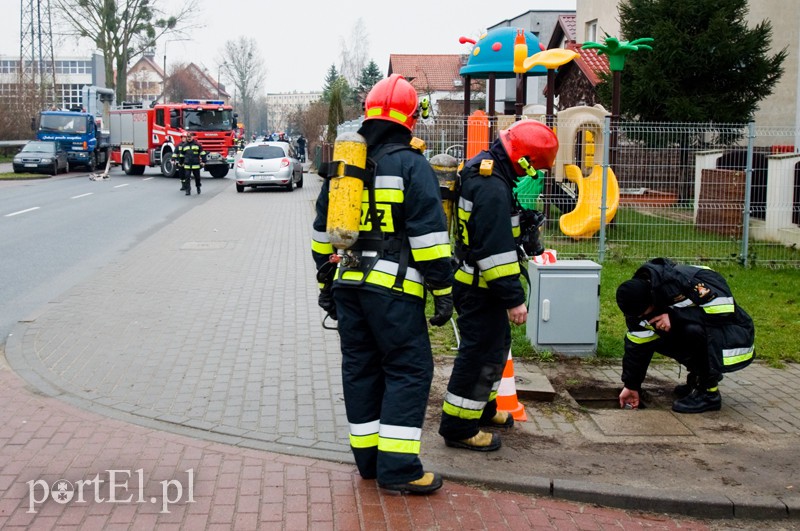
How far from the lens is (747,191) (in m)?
12.3

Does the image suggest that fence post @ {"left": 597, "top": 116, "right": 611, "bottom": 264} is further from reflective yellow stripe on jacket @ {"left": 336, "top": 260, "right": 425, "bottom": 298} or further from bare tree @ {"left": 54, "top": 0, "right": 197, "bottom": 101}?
bare tree @ {"left": 54, "top": 0, "right": 197, "bottom": 101}

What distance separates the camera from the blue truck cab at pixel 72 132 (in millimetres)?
41562

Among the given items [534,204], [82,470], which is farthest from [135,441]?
[534,204]

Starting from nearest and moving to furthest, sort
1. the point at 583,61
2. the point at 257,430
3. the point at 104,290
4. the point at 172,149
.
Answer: the point at 257,430
the point at 104,290
the point at 583,61
the point at 172,149

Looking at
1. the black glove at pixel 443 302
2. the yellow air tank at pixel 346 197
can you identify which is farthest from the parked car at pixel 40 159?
the black glove at pixel 443 302

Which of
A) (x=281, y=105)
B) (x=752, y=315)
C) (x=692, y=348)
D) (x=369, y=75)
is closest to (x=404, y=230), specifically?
(x=692, y=348)

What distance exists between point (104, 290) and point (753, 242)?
9.09 metres

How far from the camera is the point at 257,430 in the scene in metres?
5.59

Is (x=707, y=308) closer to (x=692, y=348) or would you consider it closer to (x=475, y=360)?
(x=692, y=348)

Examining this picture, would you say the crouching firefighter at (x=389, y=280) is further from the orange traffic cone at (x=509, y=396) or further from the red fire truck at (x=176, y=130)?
the red fire truck at (x=176, y=130)

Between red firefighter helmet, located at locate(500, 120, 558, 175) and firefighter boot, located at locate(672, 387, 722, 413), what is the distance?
2.12 m

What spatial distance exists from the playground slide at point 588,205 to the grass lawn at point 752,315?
0.89m

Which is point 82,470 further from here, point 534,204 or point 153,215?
point 153,215

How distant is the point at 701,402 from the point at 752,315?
359 centimetres
